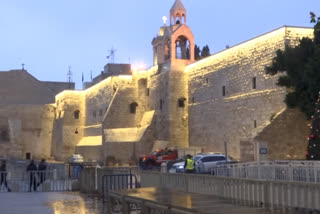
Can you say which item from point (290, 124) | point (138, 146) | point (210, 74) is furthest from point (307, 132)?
point (138, 146)

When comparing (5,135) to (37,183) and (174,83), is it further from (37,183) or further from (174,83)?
(37,183)

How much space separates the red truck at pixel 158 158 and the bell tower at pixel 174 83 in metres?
3.26

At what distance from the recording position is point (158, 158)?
30062 millimetres

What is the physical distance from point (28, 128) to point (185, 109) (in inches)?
1028

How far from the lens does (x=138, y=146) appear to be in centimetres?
3603

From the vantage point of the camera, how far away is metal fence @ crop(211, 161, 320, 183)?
1231 cm

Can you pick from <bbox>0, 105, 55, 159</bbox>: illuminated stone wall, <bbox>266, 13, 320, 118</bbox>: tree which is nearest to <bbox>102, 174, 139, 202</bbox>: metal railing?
<bbox>266, 13, 320, 118</bbox>: tree

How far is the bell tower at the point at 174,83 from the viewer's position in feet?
111

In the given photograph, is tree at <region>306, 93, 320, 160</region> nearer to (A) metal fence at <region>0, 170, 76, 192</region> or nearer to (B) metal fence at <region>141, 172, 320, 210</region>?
(A) metal fence at <region>0, 170, 76, 192</region>

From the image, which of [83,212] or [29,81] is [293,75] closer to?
[83,212]

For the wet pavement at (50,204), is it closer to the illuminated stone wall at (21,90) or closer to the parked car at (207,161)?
the parked car at (207,161)

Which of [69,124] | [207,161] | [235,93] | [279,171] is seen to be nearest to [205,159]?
[207,161]

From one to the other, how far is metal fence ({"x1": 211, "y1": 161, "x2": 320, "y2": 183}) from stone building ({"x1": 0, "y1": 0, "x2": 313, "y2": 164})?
680 centimetres

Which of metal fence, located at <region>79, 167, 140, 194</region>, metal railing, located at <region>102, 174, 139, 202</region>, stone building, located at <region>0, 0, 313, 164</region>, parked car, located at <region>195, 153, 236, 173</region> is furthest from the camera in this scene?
stone building, located at <region>0, 0, 313, 164</region>
